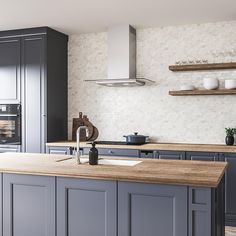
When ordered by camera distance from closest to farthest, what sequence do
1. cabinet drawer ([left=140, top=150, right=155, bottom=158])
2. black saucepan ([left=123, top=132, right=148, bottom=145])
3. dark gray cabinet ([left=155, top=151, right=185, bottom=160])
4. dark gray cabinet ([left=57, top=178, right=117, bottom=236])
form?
dark gray cabinet ([left=57, top=178, right=117, bottom=236]), dark gray cabinet ([left=155, top=151, right=185, bottom=160]), cabinet drawer ([left=140, top=150, right=155, bottom=158]), black saucepan ([left=123, top=132, right=148, bottom=145])

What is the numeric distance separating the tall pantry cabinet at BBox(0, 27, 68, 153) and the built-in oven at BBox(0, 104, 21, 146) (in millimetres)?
81

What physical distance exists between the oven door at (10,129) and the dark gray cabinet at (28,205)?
8.58 ft

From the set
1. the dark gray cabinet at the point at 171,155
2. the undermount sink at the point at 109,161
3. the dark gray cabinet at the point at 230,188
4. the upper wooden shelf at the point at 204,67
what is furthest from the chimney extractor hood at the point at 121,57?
the undermount sink at the point at 109,161

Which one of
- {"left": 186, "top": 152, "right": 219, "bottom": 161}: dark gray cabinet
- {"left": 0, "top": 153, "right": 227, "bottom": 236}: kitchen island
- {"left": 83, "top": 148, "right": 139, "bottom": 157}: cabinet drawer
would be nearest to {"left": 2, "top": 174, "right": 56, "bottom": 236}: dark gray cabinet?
{"left": 0, "top": 153, "right": 227, "bottom": 236}: kitchen island

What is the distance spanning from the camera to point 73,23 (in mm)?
5289

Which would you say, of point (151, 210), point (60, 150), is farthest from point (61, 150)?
point (151, 210)

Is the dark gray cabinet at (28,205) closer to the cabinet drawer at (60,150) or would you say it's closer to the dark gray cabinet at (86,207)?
the dark gray cabinet at (86,207)

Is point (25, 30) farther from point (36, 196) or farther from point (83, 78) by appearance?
point (36, 196)

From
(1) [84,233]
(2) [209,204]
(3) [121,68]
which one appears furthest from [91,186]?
(3) [121,68]

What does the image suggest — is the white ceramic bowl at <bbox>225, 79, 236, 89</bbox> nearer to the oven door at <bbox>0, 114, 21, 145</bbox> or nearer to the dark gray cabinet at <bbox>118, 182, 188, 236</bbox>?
the dark gray cabinet at <bbox>118, 182, 188, 236</bbox>

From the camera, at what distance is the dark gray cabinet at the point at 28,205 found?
292 centimetres

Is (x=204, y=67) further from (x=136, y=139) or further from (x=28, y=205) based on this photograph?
(x=28, y=205)

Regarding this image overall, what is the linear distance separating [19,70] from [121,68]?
1623 mm

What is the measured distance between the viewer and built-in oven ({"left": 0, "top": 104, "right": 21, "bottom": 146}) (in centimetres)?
562
